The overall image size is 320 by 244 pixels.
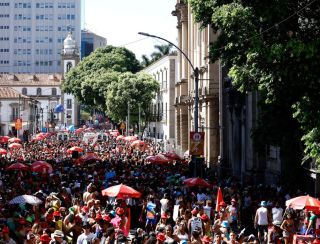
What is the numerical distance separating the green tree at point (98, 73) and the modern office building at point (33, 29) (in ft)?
205

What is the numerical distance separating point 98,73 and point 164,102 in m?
23.1

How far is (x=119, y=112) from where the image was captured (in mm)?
82750

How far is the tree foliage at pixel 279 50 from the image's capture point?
19469 millimetres

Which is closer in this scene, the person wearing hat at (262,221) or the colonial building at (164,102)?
the person wearing hat at (262,221)

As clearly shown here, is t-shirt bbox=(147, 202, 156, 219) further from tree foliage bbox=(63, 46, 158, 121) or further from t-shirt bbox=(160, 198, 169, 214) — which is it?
tree foliage bbox=(63, 46, 158, 121)

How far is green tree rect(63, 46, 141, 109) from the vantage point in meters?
94.3

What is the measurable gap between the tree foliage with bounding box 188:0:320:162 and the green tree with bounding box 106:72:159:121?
191ft

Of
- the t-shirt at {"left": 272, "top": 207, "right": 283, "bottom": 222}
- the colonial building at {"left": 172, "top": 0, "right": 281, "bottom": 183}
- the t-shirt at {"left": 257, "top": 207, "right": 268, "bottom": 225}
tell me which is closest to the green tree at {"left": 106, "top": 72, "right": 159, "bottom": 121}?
the colonial building at {"left": 172, "top": 0, "right": 281, "bottom": 183}

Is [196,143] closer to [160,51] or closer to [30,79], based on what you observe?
[160,51]

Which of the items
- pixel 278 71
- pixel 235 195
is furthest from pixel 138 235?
pixel 235 195

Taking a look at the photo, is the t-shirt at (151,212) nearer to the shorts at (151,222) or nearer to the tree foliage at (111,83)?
the shorts at (151,222)

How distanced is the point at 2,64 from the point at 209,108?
13077 cm

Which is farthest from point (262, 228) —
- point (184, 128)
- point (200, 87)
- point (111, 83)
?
point (111, 83)

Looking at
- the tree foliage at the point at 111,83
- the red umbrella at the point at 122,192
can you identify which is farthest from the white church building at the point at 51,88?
the red umbrella at the point at 122,192
